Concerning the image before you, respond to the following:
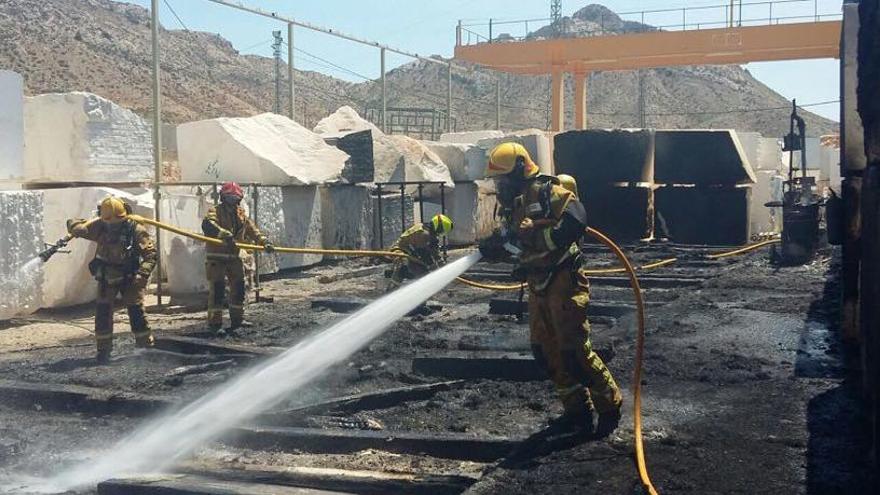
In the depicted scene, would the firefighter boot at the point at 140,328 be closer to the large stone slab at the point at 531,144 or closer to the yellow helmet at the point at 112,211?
the yellow helmet at the point at 112,211

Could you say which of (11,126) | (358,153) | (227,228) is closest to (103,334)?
(227,228)

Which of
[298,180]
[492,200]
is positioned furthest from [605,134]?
[298,180]

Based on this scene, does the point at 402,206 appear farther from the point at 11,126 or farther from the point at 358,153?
the point at 11,126

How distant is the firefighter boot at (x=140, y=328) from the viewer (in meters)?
8.53

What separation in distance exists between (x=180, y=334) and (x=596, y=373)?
5473 millimetres

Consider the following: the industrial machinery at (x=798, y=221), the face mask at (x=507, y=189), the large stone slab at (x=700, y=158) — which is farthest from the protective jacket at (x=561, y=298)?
the large stone slab at (x=700, y=158)

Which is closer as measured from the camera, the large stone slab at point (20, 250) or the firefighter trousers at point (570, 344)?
the firefighter trousers at point (570, 344)

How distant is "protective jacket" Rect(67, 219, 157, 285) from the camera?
8312mm

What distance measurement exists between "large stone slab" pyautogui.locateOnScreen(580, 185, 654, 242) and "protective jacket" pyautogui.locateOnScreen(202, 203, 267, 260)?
9.70 m

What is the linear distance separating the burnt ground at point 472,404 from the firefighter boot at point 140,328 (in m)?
0.13

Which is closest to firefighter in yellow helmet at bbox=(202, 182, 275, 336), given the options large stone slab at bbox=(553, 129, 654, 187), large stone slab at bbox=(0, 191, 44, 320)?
large stone slab at bbox=(0, 191, 44, 320)

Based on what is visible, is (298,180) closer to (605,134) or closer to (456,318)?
(456,318)

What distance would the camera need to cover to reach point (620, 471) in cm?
477

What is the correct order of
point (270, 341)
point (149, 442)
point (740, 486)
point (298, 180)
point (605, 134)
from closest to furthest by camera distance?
point (740, 486)
point (149, 442)
point (270, 341)
point (298, 180)
point (605, 134)
